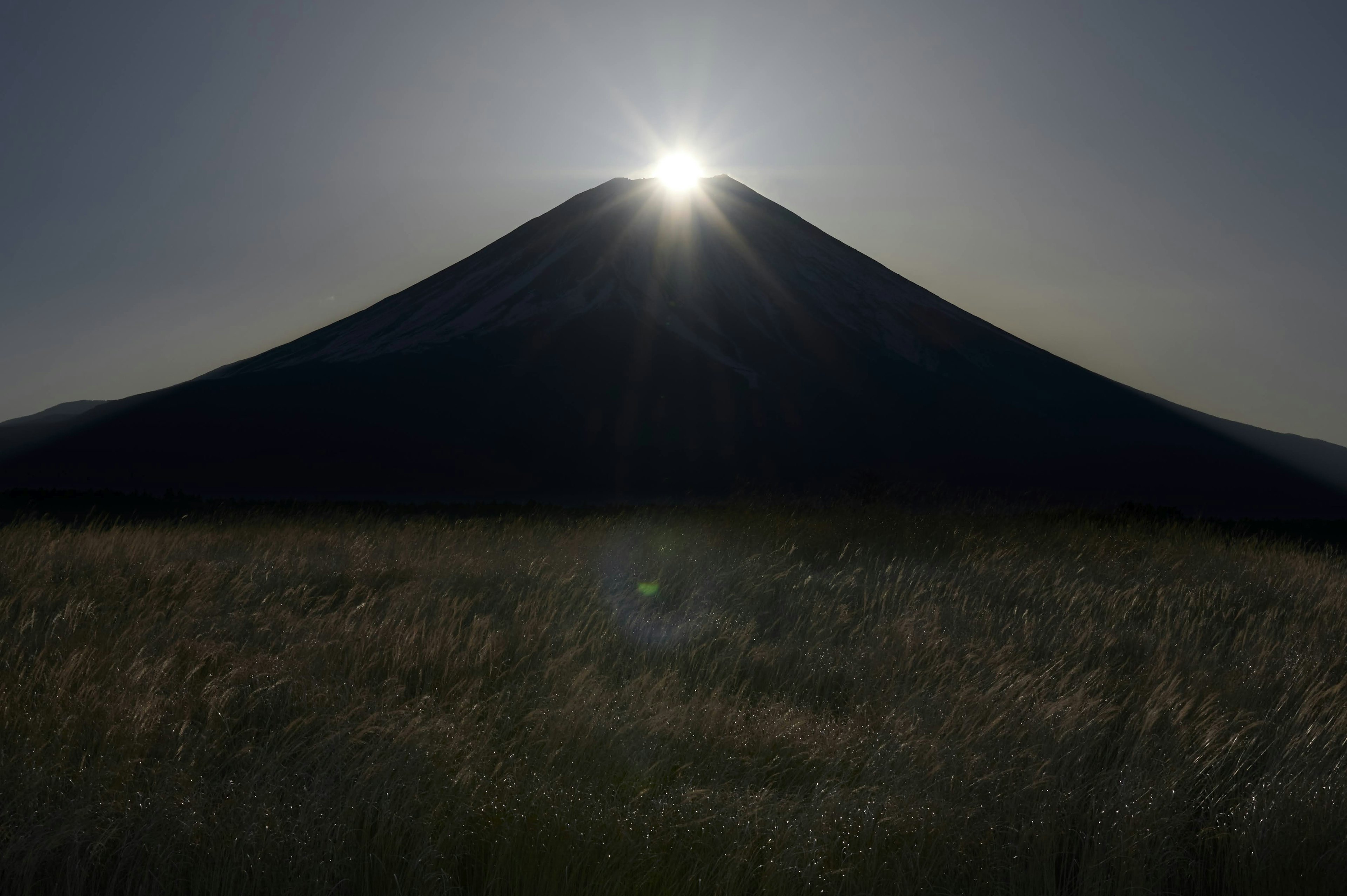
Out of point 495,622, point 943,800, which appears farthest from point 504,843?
point 495,622

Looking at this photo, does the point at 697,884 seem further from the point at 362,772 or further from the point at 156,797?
the point at 156,797

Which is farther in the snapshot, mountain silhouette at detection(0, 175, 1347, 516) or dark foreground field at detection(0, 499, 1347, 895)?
mountain silhouette at detection(0, 175, 1347, 516)

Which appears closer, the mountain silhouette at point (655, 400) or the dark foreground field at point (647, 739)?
the dark foreground field at point (647, 739)

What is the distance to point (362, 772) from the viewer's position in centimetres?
337

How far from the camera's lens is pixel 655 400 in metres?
84.0

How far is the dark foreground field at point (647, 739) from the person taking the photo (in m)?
2.96

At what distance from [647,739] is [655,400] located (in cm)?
8041

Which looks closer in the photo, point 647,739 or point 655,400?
point 647,739

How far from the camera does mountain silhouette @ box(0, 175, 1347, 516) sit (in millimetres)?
70438

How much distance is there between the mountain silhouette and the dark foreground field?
4583cm

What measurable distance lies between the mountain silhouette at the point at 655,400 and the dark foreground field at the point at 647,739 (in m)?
45.8

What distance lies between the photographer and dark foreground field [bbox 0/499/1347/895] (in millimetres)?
2955

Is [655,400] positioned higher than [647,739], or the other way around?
[655,400]

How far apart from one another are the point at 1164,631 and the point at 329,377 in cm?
8697
